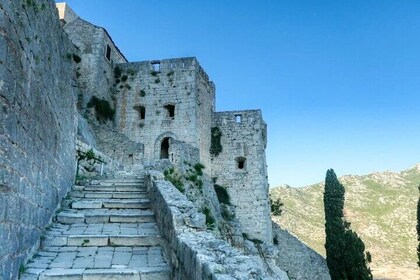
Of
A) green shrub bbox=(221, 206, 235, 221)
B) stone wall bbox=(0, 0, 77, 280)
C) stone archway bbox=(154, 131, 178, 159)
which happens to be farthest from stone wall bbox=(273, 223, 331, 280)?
stone wall bbox=(0, 0, 77, 280)

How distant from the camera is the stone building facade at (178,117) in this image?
2167cm

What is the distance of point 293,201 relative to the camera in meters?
44.7

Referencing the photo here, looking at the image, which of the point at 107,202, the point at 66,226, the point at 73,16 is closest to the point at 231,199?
the point at 107,202

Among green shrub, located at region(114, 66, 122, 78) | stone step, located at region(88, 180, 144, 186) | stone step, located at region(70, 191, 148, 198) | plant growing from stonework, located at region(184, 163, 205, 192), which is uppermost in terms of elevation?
green shrub, located at region(114, 66, 122, 78)

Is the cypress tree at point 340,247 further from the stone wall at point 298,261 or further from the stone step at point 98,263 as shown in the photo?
the stone step at point 98,263

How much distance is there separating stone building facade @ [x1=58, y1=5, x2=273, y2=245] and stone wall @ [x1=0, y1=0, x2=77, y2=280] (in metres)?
15.0

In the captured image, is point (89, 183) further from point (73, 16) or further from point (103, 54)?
point (73, 16)

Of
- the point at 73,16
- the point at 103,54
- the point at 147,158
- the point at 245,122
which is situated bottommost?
the point at 147,158

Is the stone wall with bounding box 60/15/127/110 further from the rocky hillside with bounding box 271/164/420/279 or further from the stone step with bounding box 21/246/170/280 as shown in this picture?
the rocky hillside with bounding box 271/164/420/279

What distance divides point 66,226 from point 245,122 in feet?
59.0

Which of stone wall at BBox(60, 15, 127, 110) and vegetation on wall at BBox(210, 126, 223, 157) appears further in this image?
vegetation on wall at BBox(210, 126, 223, 157)

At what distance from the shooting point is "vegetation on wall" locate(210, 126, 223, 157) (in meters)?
23.4

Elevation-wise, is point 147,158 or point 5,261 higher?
point 147,158

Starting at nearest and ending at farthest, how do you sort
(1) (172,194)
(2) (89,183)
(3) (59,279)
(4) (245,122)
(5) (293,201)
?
1. (3) (59,279)
2. (1) (172,194)
3. (2) (89,183)
4. (4) (245,122)
5. (5) (293,201)
